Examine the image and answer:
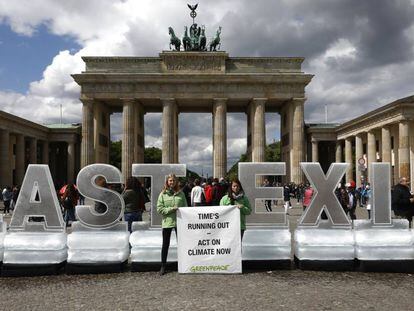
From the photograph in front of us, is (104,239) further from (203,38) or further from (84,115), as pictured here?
(203,38)

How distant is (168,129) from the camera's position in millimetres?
59250

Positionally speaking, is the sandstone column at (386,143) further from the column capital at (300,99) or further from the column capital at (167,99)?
the column capital at (167,99)

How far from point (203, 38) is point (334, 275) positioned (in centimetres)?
5580

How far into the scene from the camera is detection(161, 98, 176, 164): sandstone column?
58.9 metres

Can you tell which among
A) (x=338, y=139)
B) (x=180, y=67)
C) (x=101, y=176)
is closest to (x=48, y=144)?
(x=180, y=67)

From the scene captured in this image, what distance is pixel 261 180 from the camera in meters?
54.9

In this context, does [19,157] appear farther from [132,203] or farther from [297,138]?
[132,203]

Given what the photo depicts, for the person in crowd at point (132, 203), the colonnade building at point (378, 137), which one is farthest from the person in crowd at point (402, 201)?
the colonnade building at point (378, 137)

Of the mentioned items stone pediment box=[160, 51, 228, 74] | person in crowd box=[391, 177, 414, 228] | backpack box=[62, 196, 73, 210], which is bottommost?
backpack box=[62, 196, 73, 210]

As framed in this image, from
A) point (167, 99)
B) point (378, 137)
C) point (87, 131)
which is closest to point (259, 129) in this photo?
point (167, 99)

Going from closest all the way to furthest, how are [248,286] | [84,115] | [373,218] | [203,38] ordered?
[248,286], [373,218], [84,115], [203,38]

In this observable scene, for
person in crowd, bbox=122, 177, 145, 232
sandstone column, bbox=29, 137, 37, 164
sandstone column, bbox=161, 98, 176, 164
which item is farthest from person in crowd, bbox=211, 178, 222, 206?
sandstone column, bbox=29, 137, 37, 164

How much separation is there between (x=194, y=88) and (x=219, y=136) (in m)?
6.88

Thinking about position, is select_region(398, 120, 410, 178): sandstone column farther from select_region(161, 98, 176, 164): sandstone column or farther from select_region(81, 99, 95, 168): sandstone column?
select_region(81, 99, 95, 168): sandstone column
